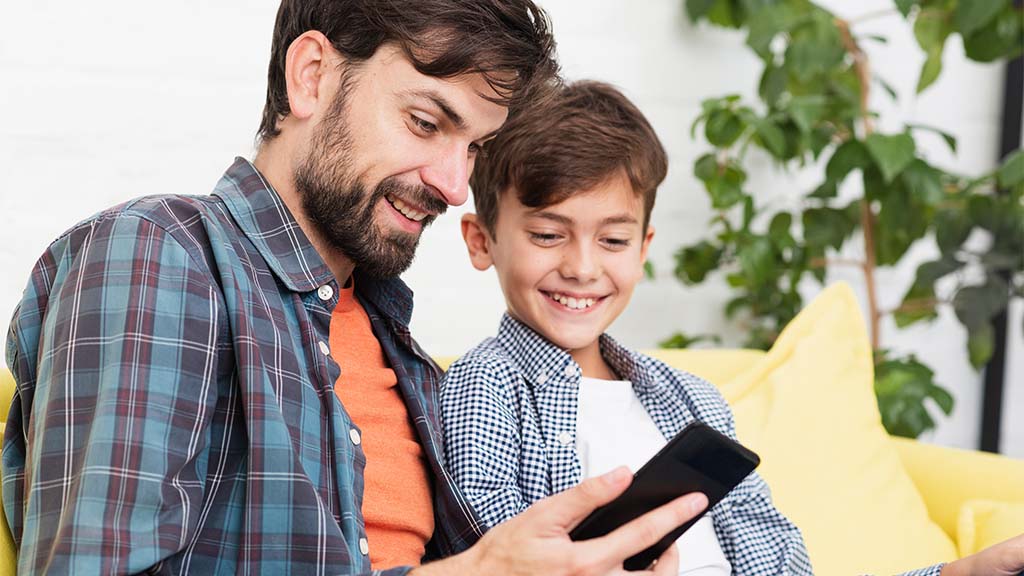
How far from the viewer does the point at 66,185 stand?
5.05 feet

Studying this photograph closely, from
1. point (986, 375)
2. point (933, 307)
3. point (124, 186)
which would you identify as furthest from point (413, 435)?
point (986, 375)

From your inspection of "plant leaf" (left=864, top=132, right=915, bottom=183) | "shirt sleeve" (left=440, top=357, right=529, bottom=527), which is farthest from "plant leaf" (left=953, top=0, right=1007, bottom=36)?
"shirt sleeve" (left=440, top=357, right=529, bottom=527)

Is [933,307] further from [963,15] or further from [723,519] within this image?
[723,519]

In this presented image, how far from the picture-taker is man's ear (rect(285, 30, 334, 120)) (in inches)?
44.1

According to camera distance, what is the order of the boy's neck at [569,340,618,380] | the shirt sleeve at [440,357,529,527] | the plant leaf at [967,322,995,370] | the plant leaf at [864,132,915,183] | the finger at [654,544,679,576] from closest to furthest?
the finger at [654,544,679,576] → the shirt sleeve at [440,357,529,527] → the boy's neck at [569,340,618,380] → the plant leaf at [864,132,915,183] → the plant leaf at [967,322,995,370]

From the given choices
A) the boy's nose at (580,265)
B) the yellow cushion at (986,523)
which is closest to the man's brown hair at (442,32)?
the boy's nose at (580,265)

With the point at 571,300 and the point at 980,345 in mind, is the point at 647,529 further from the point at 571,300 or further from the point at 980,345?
the point at 980,345

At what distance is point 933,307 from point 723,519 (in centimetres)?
130

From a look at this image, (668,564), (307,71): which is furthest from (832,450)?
(307,71)

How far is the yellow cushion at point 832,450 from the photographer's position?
147cm

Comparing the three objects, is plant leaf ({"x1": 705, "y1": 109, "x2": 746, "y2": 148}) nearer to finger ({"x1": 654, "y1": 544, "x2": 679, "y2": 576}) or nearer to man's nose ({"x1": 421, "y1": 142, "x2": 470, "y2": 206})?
man's nose ({"x1": 421, "y1": 142, "x2": 470, "y2": 206})

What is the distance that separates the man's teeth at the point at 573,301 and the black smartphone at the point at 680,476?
50cm

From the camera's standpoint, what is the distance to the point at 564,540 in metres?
0.81

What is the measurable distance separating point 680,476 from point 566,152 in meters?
0.57
